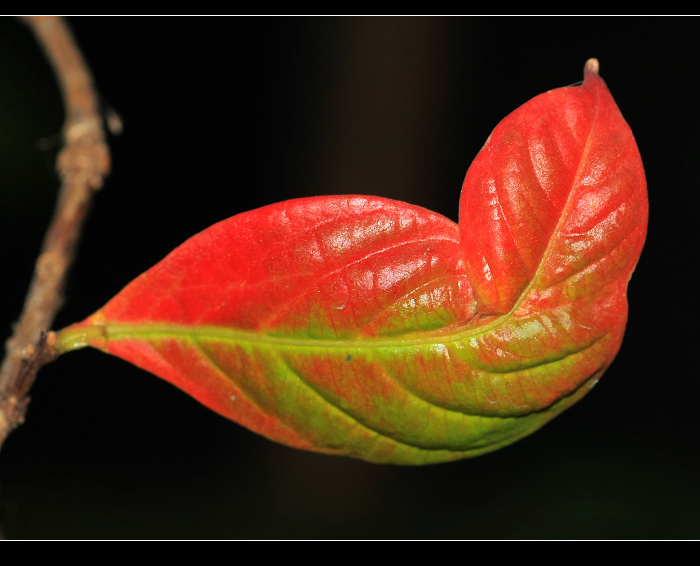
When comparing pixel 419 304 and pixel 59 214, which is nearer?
pixel 419 304

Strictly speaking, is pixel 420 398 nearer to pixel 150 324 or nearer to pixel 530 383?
pixel 530 383

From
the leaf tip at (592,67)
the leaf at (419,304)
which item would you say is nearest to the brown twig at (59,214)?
the leaf at (419,304)

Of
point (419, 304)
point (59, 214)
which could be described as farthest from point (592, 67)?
point (59, 214)

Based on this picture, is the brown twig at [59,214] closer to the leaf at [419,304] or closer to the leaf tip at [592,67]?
the leaf at [419,304]

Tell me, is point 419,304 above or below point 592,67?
below

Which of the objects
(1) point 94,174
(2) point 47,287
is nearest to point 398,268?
(2) point 47,287

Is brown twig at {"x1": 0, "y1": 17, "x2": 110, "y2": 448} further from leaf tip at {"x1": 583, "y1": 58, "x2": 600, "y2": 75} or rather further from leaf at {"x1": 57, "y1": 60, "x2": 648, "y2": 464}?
leaf tip at {"x1": 583, "y1": 58, "x2": 600, "y2": 75}

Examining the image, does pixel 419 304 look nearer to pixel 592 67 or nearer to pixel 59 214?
pixel 592 67
